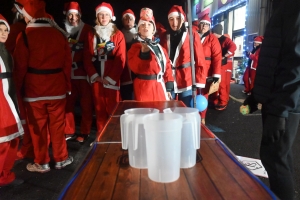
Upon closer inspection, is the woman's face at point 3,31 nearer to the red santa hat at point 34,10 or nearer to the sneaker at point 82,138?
the red santa hat at point 34,10

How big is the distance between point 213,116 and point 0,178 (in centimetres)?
340

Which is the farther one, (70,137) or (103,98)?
(70,137)

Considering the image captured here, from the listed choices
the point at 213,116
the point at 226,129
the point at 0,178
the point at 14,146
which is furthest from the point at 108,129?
the point at 213,116

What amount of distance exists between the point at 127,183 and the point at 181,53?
7.54ft

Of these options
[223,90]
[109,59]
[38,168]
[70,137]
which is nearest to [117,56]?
[109,59]

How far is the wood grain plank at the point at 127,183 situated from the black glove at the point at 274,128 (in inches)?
34.6

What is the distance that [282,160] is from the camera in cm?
148

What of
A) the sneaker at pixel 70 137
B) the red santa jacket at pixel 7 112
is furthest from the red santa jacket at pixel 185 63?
the red santa jacket at pixel 7 112

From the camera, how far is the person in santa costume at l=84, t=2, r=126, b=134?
292cm

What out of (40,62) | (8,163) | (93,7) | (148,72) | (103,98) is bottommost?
(8,163)

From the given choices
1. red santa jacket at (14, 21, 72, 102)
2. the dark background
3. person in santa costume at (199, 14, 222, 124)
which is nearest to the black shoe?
red santa jacket at (14, 21, 72, 102)

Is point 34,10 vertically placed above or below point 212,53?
above

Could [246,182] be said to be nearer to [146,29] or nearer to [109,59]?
[146,29]

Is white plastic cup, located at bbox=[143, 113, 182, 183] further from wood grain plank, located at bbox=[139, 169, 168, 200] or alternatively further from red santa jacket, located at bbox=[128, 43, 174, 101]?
red santa jacket, located at bbox=[128, 43, 174, 101]
